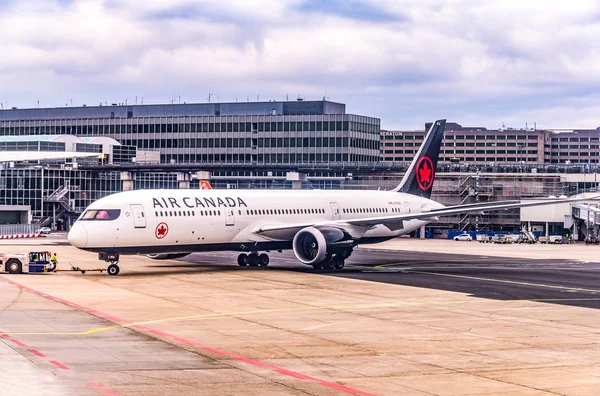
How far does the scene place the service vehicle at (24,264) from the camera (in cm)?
5853

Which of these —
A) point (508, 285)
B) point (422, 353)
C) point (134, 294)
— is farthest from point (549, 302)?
point (134, 294)

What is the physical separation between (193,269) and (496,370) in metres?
39.2

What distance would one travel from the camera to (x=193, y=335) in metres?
32.1

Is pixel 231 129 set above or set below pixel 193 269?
above

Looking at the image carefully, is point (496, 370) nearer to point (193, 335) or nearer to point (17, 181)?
point (193, 335)

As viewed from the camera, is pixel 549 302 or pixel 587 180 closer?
pixel 549 302

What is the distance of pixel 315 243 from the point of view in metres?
61.7

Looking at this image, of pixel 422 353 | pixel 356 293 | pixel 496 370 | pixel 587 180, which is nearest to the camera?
pixel 496 370

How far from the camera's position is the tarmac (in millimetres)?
23984

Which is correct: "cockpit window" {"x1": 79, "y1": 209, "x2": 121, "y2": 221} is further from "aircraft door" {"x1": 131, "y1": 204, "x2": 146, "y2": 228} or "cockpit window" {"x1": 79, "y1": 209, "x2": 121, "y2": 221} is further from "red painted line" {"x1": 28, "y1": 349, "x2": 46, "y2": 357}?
"red painted line" {"x1": 28, "y1": 349, "x2": 46, "y2": 357}

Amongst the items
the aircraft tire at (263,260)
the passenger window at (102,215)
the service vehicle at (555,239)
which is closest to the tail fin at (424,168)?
the aircraft tire at (263,260)

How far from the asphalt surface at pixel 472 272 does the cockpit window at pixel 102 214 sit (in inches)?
371

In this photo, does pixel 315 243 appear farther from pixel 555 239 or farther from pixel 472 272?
pixel 555 239

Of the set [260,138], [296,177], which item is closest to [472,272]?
[296,177]
